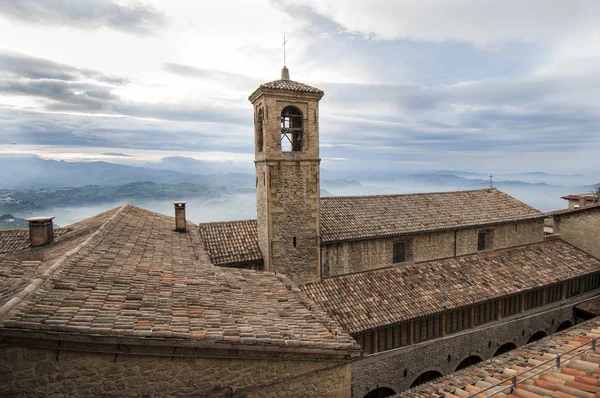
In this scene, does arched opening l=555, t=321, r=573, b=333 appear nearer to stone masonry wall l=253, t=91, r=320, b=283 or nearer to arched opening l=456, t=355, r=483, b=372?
arched opening l=456, t=355, r=483, b=372

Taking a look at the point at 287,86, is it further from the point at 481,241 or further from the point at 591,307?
the point at 591,307

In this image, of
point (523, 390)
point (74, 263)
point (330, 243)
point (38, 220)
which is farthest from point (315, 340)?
point (38, 220)

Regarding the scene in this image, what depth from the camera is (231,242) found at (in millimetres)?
17156

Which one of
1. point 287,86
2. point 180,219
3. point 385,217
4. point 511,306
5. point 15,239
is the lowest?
point 511,306

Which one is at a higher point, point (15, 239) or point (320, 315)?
point (15, 239)

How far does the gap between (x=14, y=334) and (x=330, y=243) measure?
12910 millimetres

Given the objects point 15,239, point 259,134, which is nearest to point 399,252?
point 259,134

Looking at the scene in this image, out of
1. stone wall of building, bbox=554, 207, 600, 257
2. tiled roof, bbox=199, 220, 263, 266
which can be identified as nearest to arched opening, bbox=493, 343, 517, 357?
stone wall of building, bbox=554, 207, 600, 257

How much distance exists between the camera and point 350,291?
1589cm

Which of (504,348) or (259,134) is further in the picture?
(504,348)

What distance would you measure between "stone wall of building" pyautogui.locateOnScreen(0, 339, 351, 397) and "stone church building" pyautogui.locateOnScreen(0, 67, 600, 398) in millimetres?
24

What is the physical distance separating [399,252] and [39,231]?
1706cm

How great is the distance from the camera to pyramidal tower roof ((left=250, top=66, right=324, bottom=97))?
52.9 feet

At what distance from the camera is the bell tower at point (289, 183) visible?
1630cm
